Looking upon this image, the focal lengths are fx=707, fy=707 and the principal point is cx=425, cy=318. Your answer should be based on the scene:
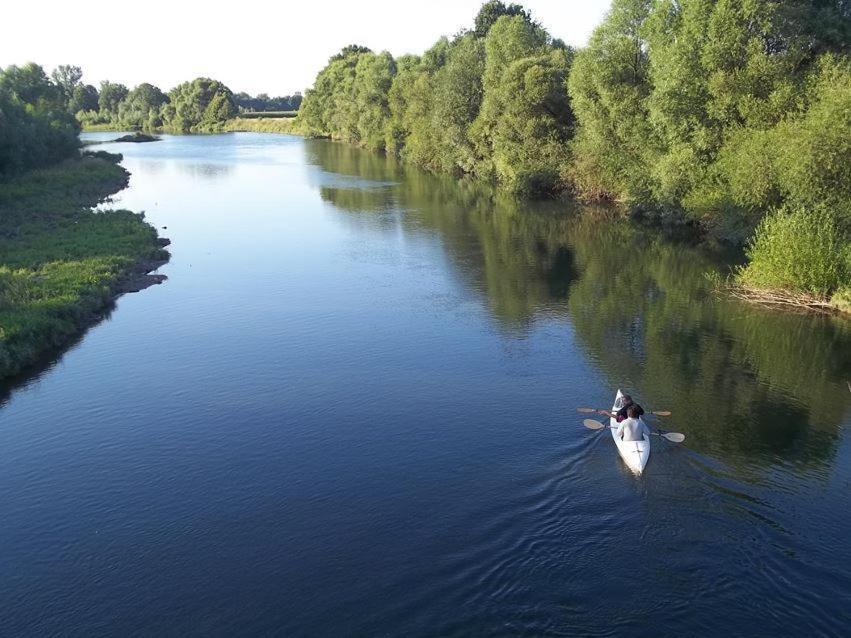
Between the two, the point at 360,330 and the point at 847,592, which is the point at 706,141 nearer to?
the point at 360,330

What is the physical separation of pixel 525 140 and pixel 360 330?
35.9 meters

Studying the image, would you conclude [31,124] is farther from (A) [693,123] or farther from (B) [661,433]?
(B) [661,433]

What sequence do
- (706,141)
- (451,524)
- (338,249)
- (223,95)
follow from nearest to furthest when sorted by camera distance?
(451,524) → (706,141) → (338,249) → (223,95)

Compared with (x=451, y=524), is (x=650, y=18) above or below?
above

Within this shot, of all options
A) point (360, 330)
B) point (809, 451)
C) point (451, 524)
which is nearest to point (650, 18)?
point (360, 330)

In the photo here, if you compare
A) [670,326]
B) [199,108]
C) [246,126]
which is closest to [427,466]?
[670,326]

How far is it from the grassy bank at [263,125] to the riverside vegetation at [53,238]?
81809mm

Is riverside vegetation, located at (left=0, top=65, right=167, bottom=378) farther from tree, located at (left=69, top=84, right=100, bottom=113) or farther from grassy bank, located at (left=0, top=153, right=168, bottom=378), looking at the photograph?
tree, located at (left=69, top=84, right=100, bottom=113)

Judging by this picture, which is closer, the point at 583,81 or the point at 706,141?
the point at 706,141

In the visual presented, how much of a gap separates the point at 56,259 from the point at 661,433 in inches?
1173

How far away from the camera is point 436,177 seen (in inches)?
3049

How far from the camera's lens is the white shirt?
700 inches

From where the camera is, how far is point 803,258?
28.0 m

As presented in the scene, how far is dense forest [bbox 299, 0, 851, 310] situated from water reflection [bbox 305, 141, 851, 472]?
9.11 ft
